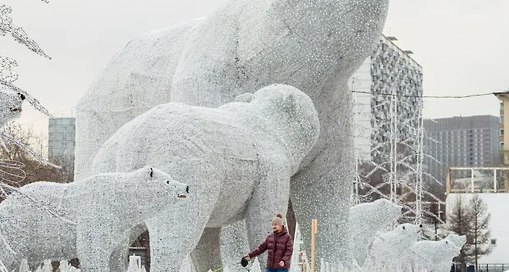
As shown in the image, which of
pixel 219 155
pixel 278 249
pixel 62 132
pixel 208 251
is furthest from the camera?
pixel 62 132

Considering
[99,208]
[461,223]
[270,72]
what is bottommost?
[461,223]

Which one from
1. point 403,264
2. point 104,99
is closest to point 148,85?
point 104,99

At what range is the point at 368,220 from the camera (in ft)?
38.4

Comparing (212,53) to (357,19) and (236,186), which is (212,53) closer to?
(357,19)

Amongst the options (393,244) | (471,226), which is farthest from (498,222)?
(393,244)

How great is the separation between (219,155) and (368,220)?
16.2 ft

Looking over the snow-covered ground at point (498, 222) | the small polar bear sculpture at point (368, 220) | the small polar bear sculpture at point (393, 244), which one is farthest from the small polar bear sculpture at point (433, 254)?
the snow-covered ground at point (498, 222)

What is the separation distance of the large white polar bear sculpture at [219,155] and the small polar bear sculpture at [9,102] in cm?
185

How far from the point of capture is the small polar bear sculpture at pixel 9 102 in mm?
5078

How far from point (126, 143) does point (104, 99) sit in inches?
130

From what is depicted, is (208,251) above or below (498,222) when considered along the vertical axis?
below

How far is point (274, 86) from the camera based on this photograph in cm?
837

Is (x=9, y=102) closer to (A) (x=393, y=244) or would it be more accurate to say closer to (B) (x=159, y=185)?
(B) (x=159, y=185)

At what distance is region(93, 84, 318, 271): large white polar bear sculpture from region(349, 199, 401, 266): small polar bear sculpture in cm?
340
